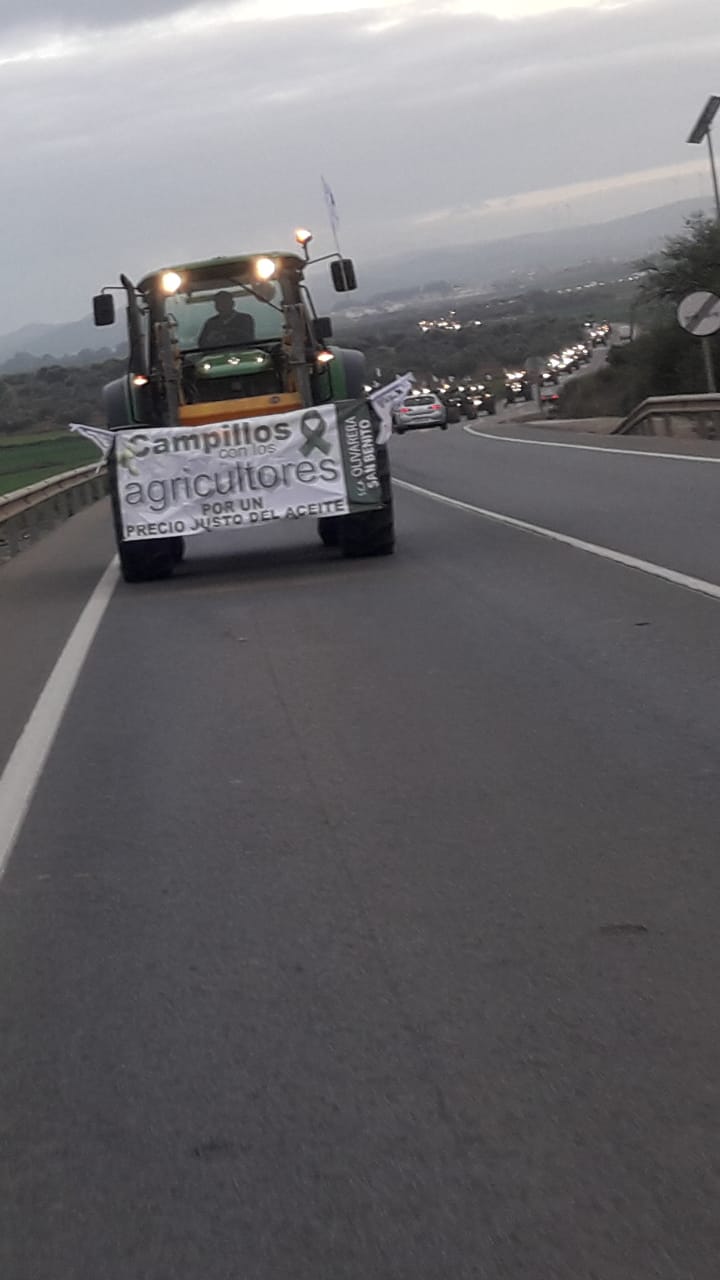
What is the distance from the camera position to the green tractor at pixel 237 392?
58.5 ft

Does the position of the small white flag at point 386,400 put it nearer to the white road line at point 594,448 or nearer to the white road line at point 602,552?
the white road line at point 602,552

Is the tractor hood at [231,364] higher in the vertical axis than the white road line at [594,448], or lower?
higher

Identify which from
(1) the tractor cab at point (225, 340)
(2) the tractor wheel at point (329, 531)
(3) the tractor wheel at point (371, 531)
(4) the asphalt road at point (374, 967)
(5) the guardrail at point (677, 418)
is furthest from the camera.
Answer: (5) the guardrail at point (677, 418)

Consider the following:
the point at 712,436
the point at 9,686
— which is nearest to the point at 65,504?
the point at 712,436

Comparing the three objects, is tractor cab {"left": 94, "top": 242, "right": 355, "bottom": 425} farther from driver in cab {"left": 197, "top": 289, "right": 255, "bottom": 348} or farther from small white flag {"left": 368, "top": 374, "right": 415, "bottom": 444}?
small white flag {"left": 368, "top": 374, "right": 415, "bottom": 444}

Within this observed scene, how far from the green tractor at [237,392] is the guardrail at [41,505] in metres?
6.12

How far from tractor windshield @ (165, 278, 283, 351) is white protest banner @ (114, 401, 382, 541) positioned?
1114 mm

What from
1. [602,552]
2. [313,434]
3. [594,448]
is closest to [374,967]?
[602,552]

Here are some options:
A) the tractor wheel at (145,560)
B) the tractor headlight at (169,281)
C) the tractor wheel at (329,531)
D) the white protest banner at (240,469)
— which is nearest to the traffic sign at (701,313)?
Result: the tractor wheel at (329,531)

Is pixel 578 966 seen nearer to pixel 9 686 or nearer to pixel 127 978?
pixel 127 978

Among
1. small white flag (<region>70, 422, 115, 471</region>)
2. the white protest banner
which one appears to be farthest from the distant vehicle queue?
the white protest banner

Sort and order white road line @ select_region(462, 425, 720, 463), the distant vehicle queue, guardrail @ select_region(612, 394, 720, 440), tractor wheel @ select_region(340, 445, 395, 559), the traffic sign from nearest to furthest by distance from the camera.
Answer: tractor wheel @ select_region(340, 445, 395, 559)
white road line @ select_region(462, 425, 720, 463)
guardrail @ select_region(612, 394, 720, 440)
the traffic sign
the distant vehicle queue

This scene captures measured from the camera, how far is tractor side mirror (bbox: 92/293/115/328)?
731 inches

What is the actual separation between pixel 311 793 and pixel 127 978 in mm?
2334
